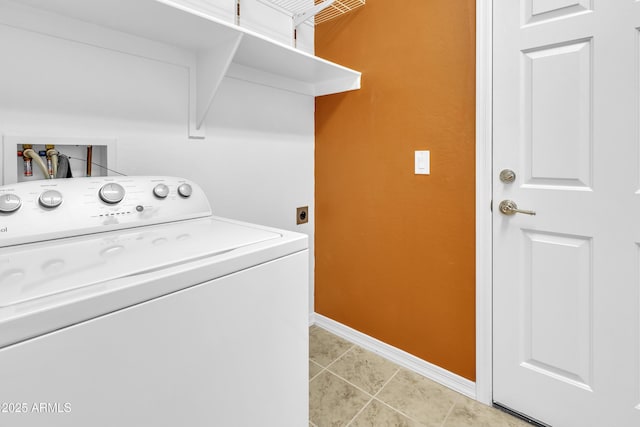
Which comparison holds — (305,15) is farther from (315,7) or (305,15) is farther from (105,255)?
(105,255)

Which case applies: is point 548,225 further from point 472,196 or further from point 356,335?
point 356,335

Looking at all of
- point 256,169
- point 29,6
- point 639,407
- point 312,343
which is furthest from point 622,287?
point 29,6

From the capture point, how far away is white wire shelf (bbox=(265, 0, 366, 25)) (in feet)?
5.89

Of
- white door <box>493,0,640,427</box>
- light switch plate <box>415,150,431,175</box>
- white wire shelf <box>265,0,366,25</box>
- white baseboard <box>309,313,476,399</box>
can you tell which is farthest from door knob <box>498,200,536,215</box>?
white wire shelf <box>265,0,366,25</box>

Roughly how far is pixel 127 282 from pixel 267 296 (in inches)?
14.1

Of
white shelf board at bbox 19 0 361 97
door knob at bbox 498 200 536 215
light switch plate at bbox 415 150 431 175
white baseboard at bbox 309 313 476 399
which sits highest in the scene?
→ white shelf board at bbox 19 0 361 97

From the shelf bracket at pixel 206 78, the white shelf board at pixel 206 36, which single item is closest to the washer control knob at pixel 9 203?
the white shelf board at pixel 206 36

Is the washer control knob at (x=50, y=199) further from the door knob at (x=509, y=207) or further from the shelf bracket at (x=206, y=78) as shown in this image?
the door knob at (x=509, y=207)

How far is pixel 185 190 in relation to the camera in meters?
1.25

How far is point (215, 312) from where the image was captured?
775 millimetres

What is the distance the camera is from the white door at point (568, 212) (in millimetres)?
1205

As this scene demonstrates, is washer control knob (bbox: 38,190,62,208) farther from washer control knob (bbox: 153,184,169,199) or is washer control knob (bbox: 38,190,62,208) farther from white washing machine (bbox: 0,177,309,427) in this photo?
washer control knob (bbox: 153,184,169,199)

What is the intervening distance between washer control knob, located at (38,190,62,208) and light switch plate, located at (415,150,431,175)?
1512mm

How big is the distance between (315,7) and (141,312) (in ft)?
5.82
